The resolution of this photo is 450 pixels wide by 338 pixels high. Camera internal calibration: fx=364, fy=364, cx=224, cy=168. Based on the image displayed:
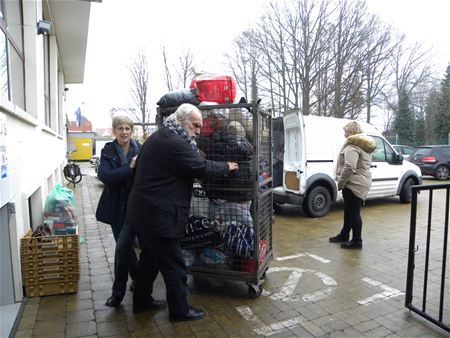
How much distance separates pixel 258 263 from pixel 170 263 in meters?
1.00

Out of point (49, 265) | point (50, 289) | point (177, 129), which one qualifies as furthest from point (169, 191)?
point (50, 289)

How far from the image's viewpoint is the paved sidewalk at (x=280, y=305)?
308cm

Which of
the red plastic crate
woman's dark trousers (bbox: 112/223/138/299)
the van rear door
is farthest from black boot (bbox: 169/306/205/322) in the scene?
the van rear door

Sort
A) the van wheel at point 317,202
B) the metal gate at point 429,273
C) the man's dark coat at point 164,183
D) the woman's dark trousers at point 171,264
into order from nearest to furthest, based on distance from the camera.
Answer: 1. the man's dark coat at point 164,183
2. the woman's dark trousers at point 171,264
3. the metal gate at point 429,273
4. the van wheel at point 317,202

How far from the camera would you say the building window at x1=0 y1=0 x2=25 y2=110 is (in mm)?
4270

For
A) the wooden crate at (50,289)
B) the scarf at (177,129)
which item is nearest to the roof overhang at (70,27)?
the scarf at (177,129)

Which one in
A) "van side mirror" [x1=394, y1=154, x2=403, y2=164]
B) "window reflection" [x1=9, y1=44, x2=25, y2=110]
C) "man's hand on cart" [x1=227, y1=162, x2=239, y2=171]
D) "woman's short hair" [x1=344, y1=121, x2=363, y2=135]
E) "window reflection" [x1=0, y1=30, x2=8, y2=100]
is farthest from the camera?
"van side mirror" [x1=394, y1=154, x2=403, y2=164]

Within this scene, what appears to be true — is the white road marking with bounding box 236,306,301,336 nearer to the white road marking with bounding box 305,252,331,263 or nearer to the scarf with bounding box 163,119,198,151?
the scarf with bounding box 163,119,198,151

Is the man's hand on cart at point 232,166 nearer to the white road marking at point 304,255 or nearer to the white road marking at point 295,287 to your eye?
the white road marking at point 295,287

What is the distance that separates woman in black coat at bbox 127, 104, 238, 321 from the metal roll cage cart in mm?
471

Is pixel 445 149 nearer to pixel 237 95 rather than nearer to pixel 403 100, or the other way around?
pixel 237 95

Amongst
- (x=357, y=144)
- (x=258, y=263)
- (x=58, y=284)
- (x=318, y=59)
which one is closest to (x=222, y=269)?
(x=258, y=263)

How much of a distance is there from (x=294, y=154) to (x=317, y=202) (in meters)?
1.14

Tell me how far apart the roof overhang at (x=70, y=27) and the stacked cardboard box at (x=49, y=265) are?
20.1ft
